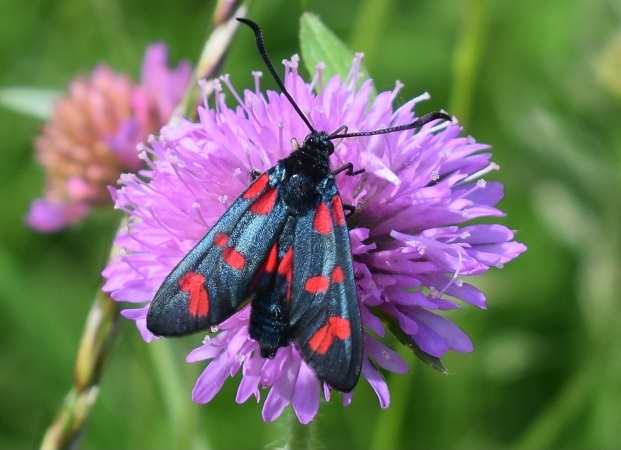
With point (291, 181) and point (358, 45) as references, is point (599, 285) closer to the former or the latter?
point (358, 45)

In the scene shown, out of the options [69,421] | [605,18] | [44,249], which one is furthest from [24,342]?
[605,18]

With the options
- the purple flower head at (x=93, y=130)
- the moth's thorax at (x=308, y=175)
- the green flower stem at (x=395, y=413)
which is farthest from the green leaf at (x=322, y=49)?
the purple flower head at (x=93, y=130)

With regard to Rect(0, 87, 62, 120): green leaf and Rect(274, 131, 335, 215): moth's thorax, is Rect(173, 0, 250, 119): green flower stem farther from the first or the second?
Rect(0, 87, 62, 120): green leaf

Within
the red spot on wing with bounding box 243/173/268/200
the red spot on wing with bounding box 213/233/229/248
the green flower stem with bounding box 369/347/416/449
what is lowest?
the green flower stem with bounding box 369/347/416/449

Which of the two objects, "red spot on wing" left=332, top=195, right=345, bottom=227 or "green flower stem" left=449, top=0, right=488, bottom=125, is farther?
"green flower stem" left=449, top=0, right=488, bottom=125

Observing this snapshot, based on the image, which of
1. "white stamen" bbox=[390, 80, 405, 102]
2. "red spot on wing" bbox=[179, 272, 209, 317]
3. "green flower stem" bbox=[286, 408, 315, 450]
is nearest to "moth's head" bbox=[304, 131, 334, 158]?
"white stamen" bbox=[390, 80, 405, 102]

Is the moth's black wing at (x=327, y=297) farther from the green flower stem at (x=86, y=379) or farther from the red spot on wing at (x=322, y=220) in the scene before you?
the green flower stem at (x=86, y=379)

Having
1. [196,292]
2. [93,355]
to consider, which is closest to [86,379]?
[93,355]
